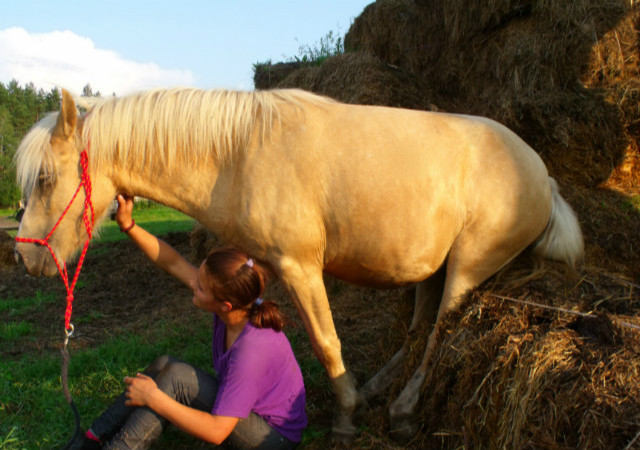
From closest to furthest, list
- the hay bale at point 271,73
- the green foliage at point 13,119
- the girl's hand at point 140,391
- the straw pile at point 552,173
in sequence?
the straw pile at point 552,173 < the girl's hand at point 140,391 < the hay bale at point 271,73 < the green foliage at point 13,119

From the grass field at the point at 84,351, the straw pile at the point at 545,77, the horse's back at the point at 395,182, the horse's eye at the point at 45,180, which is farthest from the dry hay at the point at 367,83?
the horse's eye at the point at 45,180

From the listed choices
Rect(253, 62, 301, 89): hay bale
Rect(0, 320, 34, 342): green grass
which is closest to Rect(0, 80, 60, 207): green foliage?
Rect(253, 62, 301, 89): hay bale

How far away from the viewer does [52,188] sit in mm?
2777

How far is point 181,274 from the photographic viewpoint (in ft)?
9.95

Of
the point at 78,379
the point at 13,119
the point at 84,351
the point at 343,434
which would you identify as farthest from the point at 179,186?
the point at 13,119

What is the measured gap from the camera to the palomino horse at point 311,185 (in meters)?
2.79

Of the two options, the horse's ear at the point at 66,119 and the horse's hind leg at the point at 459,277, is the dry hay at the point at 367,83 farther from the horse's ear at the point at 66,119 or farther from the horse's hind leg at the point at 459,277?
the horse's ear at the point at 66,119

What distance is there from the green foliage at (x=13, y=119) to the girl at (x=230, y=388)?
89.5 ft

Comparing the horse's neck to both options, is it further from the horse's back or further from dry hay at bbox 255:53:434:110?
dry hay at bbox 255:53:434:110

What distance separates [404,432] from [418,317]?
2.81 feet

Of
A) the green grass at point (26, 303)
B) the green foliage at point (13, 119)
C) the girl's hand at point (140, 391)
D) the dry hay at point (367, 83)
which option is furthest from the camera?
the green foliage at point (13, 119)

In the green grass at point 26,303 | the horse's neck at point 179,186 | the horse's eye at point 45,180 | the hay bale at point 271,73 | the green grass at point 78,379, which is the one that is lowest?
the green grass at point 26,303

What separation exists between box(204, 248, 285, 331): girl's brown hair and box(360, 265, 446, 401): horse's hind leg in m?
1.30

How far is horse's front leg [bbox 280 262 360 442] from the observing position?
2850 millimetres
